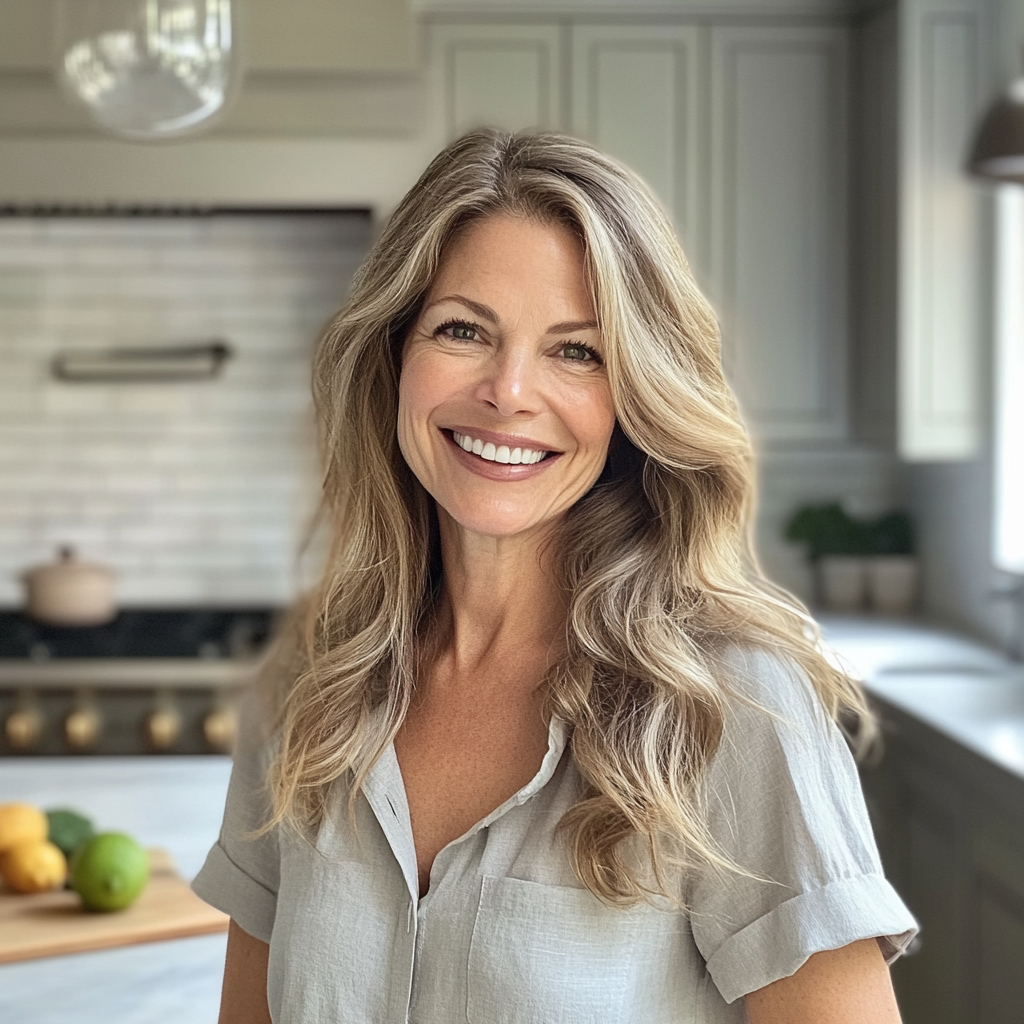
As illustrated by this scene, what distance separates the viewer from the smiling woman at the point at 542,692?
937mm

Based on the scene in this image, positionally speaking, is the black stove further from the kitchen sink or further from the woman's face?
the woman's face

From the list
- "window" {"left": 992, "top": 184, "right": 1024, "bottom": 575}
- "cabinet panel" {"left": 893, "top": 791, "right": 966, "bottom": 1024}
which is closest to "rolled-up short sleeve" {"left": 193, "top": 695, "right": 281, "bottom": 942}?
"cabinet panel" {"left": 893, "top": 791, "right": 966, "bottom": 1024}

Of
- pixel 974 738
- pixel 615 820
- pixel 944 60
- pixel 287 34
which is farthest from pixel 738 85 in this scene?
pixel 615 820

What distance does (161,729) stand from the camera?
124 inches

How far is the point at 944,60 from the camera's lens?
3266 millimetres

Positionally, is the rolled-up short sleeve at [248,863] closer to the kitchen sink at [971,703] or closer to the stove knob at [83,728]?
the kitchen sink at [971,703]

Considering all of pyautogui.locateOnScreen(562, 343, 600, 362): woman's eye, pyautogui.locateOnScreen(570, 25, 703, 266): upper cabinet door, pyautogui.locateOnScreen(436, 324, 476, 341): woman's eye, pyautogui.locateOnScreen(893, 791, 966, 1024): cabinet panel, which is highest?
pyautogui.locateOnScreen(570, 25, 703, 266): upper cabinet door

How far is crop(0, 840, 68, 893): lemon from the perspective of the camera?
1.50 m

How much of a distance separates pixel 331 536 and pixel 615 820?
0.45m

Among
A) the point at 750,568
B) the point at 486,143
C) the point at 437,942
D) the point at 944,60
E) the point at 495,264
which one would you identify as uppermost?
the point at 944,60

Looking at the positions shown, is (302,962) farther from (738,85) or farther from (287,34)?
(738,85)

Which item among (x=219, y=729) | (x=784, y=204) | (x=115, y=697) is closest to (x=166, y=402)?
(x=115, y=697)

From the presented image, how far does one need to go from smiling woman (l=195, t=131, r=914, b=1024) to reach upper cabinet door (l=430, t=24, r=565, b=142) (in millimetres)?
2386

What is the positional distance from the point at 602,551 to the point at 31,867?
2.62ft
